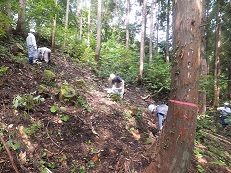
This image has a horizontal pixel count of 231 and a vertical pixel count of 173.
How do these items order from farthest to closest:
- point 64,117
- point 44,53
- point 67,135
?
point 44,53
point 64,117
point 67,135

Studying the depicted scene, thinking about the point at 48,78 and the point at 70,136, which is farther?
the point at 48,78

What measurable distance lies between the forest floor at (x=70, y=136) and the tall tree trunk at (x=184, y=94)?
769mm

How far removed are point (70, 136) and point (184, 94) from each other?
2608 millimetres

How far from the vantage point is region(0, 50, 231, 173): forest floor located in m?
3.16

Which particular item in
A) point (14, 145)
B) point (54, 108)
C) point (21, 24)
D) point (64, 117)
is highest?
point (21, 24)

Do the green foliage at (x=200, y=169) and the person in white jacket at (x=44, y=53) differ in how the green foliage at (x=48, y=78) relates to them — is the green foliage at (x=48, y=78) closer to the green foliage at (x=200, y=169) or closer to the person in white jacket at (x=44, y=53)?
the person in white jacket at (x=44, y=53)

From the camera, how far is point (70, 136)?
3.94m

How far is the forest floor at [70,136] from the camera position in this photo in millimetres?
3158

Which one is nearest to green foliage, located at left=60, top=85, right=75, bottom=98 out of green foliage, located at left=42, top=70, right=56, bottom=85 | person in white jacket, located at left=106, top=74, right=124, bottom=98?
green foliage, located at left=42, top=70, right=56, bottom=85

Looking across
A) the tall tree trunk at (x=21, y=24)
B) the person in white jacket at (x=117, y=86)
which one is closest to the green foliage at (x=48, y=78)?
the person in white jacket at (x=117, y=86)

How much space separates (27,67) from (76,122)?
10.7ft

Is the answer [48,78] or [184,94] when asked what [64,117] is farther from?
[184,94]

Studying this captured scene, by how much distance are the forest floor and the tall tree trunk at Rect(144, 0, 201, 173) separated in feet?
2.52

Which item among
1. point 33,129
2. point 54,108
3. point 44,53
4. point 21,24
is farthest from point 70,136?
point 21,24
